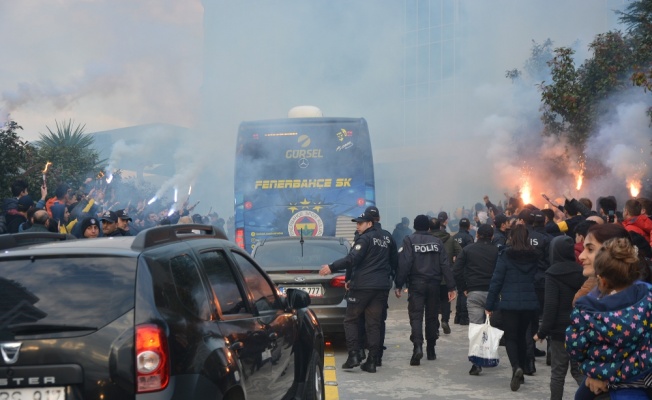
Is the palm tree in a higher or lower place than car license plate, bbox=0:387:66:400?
higher

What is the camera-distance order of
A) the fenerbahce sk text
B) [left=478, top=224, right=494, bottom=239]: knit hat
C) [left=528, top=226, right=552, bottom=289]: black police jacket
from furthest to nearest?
1. the fenerbahce sk text
2. [left=478, top=224, right=494, bottom=239]: knit hat
3. [left=528, top=226, right=552, bottom=289]: black police jacket

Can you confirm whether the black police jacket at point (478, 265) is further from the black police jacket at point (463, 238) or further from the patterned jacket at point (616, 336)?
the patterned jacket at point (616, 336)

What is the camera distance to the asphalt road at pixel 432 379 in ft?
30.1

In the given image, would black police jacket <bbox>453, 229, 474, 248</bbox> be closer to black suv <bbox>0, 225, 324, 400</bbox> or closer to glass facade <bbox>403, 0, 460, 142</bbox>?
black suv <bbox>0, 225, 324, 400</bbox>

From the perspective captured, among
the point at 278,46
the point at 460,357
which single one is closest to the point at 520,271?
the point at 460,357

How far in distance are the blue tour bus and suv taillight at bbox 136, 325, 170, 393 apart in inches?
552

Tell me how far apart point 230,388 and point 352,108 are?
24.8 m

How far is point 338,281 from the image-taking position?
11.7m

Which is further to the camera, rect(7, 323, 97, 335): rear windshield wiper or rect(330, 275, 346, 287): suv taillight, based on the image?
rect(330, 275, 346, 287): suv taillight

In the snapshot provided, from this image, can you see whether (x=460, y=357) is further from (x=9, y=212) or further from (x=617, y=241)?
(x=617, y=241)

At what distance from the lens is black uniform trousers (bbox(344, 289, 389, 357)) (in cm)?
1079

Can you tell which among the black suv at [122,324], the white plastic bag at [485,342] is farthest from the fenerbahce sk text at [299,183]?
the black suv at [122,324]

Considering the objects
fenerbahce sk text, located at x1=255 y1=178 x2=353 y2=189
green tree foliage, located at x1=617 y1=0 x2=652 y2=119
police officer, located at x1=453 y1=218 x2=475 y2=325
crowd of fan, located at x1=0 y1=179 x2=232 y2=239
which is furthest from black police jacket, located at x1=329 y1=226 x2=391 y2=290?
fenerbahce sk text, located at x1=255 y1=178 x2=353 y2=189

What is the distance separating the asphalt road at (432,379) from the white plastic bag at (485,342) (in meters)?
0.27
